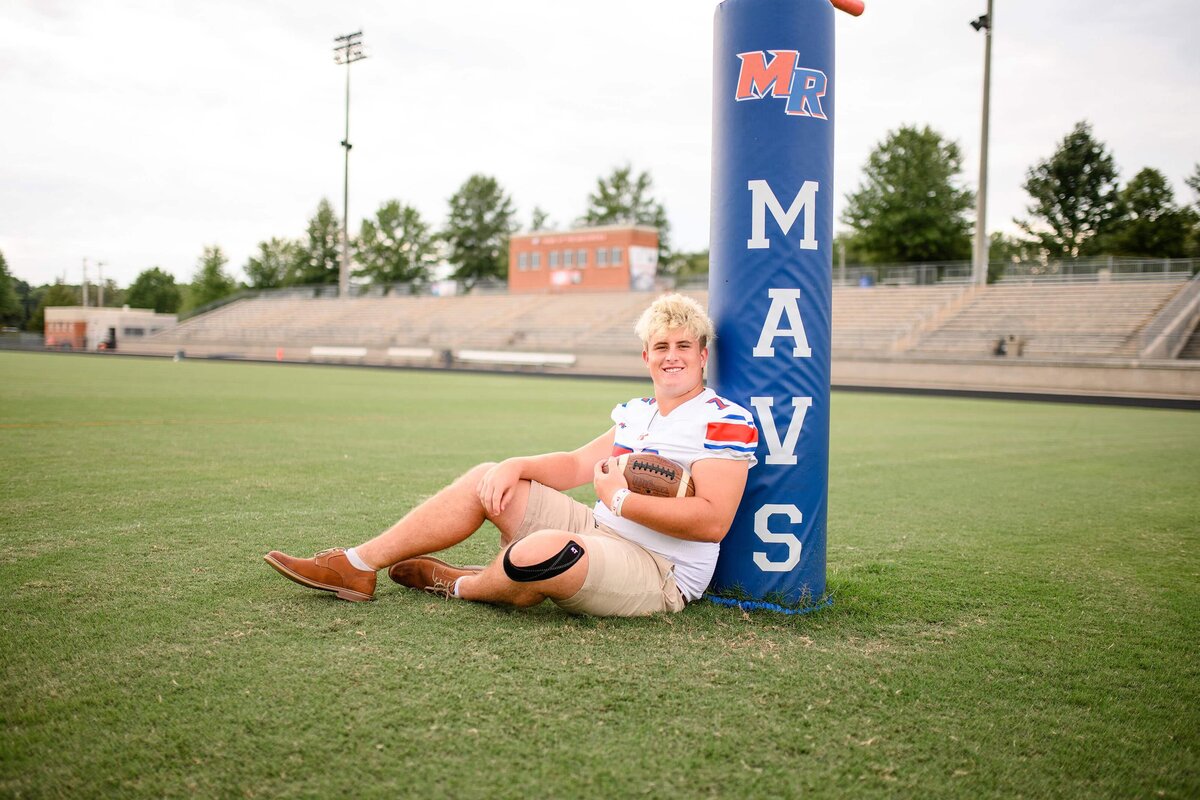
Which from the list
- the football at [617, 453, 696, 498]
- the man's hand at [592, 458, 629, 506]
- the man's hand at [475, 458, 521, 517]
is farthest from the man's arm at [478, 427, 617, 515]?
the football at [617, 453, 696, 498]

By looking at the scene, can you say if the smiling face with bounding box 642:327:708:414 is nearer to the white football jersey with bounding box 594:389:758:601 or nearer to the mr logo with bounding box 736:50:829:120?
the white football jersey with bounding box 594:389:758:601

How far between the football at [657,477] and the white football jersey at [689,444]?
109mm

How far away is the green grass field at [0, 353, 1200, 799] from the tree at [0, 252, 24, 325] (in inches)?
3939

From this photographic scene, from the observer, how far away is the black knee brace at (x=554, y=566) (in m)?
3.19

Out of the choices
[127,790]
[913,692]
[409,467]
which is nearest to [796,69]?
[913,692]

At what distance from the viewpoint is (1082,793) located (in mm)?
2199

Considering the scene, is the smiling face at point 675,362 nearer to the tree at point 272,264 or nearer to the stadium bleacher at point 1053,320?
the stadium bleacher at point 1053,320

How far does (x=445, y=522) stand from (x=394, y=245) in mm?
78137

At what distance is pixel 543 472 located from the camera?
3.67 m

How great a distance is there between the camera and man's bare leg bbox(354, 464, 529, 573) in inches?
139

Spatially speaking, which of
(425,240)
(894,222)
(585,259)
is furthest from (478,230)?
(894,222)

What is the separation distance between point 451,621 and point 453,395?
52.6 feet

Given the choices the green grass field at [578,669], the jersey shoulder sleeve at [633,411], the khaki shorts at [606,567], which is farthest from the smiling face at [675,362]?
the green grass field at [578,669]

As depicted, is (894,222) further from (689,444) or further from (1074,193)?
(689,444)
